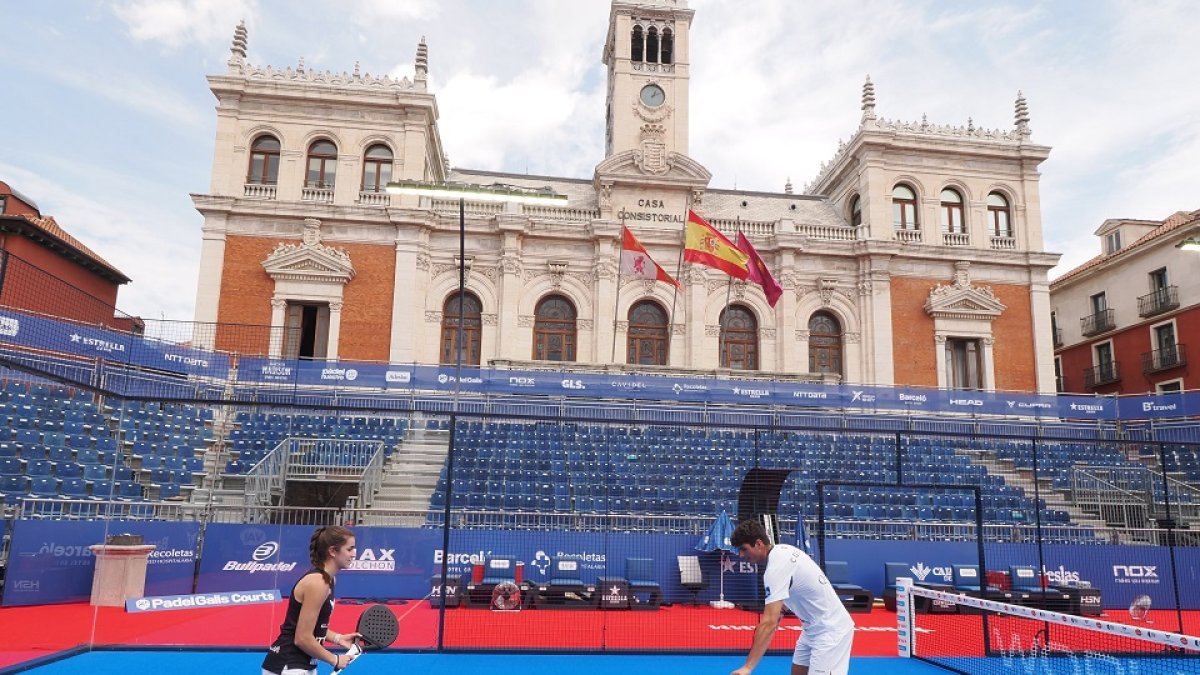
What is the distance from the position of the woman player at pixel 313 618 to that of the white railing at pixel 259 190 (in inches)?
1148

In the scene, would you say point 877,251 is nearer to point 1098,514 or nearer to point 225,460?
point 1098,514

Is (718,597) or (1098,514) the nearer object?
(718,597)

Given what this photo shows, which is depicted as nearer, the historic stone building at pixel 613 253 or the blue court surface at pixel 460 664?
the blue court surface at pixel 460 664

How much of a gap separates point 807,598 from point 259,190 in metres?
30.6

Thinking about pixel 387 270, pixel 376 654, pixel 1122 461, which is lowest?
pixel 376 654

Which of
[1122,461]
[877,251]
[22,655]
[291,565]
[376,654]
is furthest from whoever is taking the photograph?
[877,251]

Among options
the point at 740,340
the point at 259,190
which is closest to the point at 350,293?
the point at 259,190

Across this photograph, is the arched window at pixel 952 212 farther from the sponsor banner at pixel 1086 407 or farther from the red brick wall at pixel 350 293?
the red brick wall at pixel 350 293

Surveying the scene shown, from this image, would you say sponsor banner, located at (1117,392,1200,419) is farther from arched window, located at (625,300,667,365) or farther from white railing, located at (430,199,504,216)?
white railing, located at (430,199,504,216)

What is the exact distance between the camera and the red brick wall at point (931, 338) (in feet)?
110

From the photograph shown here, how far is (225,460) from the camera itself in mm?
20750

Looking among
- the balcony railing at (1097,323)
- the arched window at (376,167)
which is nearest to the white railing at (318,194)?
the arched window at (376,167)

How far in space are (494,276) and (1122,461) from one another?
23323 millimetres

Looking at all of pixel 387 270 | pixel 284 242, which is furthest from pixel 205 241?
pixel 387 270
